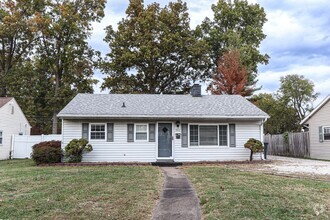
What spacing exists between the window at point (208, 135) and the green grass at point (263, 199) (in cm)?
783

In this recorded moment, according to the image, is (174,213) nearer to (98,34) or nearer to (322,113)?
(322,113)

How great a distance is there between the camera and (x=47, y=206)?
6.17 meters

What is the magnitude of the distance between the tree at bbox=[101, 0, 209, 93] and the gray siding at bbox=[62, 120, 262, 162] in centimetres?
1438

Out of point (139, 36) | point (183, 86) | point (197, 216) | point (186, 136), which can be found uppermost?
point (139, 36)

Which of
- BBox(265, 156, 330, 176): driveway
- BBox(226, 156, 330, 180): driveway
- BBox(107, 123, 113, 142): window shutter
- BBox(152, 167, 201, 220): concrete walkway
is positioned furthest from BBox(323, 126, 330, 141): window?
BBox(152, 167, 201, 220): concrete walkway

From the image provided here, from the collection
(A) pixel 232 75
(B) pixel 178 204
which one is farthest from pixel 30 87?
(B) pixel 178 204

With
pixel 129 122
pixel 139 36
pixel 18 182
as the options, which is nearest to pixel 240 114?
pixel 129 122

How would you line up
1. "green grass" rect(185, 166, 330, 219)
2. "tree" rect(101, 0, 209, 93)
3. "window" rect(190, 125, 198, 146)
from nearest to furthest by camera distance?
"green grass" rect(185, 166, 330, 219), "window" rect(190, 125, 198, 146), "tree" rect(101, 0, 209, 93)

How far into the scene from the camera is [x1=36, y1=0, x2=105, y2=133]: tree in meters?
30.2

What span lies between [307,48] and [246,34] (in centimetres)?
1355

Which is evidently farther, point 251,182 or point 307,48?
point 307,48

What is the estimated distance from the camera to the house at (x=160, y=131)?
54.2 ft

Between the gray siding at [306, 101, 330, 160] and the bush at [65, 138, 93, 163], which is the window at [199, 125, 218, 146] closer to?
the bush at [65, 138, 93, 163]

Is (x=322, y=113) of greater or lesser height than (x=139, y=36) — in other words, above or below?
below
